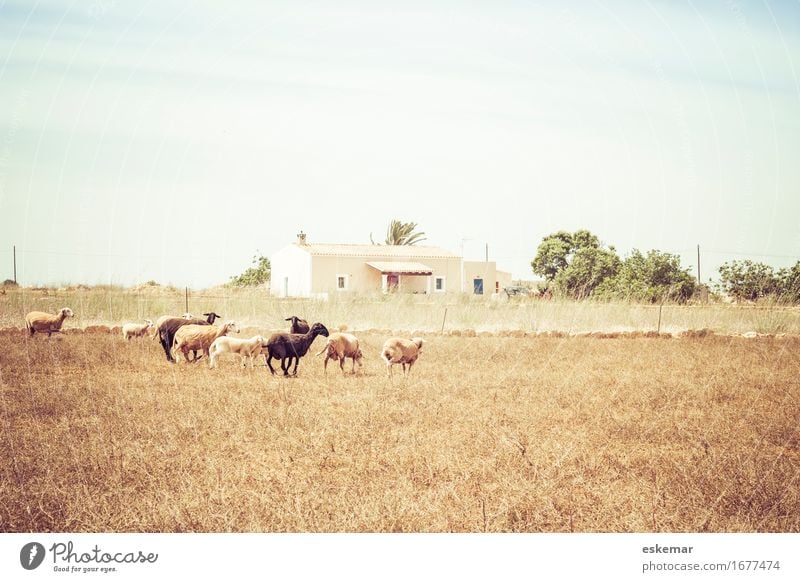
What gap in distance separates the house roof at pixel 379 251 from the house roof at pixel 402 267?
30 centimetres

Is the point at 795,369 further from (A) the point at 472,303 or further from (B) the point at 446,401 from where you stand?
(A) the point at 472,303

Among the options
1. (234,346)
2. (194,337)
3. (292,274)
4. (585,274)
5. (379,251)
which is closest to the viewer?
(234,346)

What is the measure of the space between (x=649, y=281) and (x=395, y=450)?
19.2m

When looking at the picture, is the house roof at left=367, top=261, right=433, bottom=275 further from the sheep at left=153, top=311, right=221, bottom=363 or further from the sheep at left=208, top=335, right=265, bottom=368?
the sheep at left=208, top=335, right=265, bottom=368

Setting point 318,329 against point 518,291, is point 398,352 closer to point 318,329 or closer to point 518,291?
point 318,329

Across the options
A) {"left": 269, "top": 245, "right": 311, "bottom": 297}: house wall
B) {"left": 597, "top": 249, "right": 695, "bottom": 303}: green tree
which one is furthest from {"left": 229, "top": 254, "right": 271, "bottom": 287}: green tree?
{"left": 597, "top": 249, "right": 695, "bottom": 303}: green tree

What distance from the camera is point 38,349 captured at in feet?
54.4

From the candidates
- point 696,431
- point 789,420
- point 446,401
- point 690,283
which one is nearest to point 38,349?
point 446,401

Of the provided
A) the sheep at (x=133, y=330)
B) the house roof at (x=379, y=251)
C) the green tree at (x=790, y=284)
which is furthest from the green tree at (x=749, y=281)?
the sheep at (x=133, y=330)

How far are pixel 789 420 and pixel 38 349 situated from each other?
14.8m

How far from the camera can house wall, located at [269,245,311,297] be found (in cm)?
2670

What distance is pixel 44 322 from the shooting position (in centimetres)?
1900

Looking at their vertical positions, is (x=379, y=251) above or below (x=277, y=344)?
above

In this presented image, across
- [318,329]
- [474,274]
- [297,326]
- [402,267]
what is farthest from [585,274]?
[318,329]
